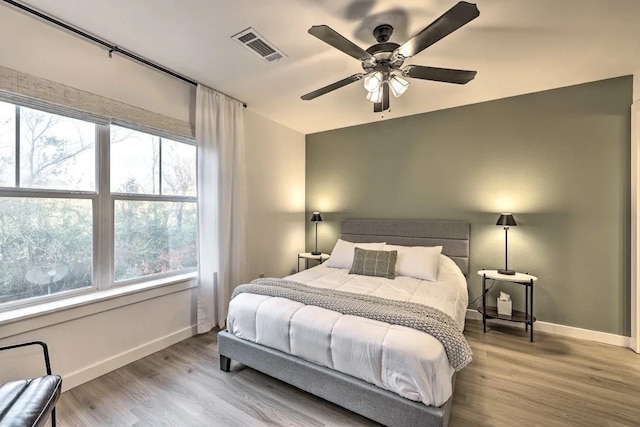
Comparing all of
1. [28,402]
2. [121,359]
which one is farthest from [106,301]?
[28,402]

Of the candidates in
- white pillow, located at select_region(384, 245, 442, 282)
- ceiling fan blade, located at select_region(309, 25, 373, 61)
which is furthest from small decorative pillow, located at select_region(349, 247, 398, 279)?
ceiling fan blade, located at select_region(309, 25, 373, 61)

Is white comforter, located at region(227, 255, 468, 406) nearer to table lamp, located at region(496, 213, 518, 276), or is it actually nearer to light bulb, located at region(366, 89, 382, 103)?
table lamp, located at region(496, 213, 518, 276)

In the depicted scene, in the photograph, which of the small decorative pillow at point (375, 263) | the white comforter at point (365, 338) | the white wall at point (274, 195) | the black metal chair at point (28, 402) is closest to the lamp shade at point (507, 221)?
the white comforter at point (365, 338)

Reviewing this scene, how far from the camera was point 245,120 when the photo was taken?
3.71 metres

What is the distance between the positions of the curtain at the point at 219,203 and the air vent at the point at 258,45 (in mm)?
998

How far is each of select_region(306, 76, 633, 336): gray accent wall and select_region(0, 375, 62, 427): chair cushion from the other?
3.74 meters

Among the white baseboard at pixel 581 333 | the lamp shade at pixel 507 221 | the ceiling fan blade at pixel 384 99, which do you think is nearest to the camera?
the ceiling fan blade at pixel 384 99

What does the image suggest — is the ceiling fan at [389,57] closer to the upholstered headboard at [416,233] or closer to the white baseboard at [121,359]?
the upholstered headboard at [416,233]

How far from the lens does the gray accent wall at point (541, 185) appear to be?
281 cm

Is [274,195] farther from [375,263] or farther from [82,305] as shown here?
[82,305]

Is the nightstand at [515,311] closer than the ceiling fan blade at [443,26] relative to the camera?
No

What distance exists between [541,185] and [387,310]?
2.60m

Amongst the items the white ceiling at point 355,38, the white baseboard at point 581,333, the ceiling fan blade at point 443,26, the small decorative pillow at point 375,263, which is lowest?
the white baseboard at point 581,333

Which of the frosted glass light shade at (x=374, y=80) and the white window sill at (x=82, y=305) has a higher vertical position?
the frosted glass light shade at (x=374, y=80)
